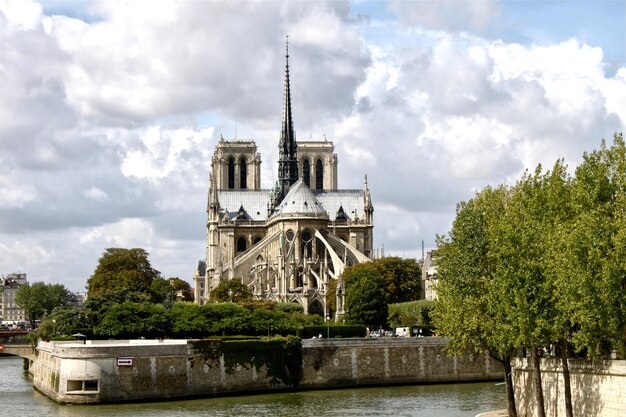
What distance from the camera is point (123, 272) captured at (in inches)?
4355

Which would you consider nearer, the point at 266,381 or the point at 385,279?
the point at 266,381

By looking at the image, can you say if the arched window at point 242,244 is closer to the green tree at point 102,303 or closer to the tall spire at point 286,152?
the tall spire at point 286,152

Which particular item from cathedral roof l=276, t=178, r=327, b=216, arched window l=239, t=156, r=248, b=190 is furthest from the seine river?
arched window l=239, t=156, r=248, b=190

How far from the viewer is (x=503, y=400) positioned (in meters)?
62.5

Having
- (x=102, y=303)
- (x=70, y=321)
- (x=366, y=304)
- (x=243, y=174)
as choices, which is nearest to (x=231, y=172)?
(x=243, y=174)

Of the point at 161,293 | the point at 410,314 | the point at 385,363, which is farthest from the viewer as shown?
the point at 161,293

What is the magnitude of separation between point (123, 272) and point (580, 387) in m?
71.6

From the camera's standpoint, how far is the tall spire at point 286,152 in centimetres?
16850

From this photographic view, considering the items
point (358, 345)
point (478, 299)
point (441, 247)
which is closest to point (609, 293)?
point (478, 299)

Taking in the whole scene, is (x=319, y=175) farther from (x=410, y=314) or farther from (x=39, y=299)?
(x=410, y=314)

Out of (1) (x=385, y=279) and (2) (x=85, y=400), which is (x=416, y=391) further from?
(1) (x=385, y=279)

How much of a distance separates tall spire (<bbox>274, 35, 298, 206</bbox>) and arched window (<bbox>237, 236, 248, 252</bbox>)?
7253 millimetres

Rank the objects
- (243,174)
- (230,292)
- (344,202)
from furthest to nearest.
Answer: (243,174)
(344,202)
(230,292)

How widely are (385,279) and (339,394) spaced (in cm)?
5806
